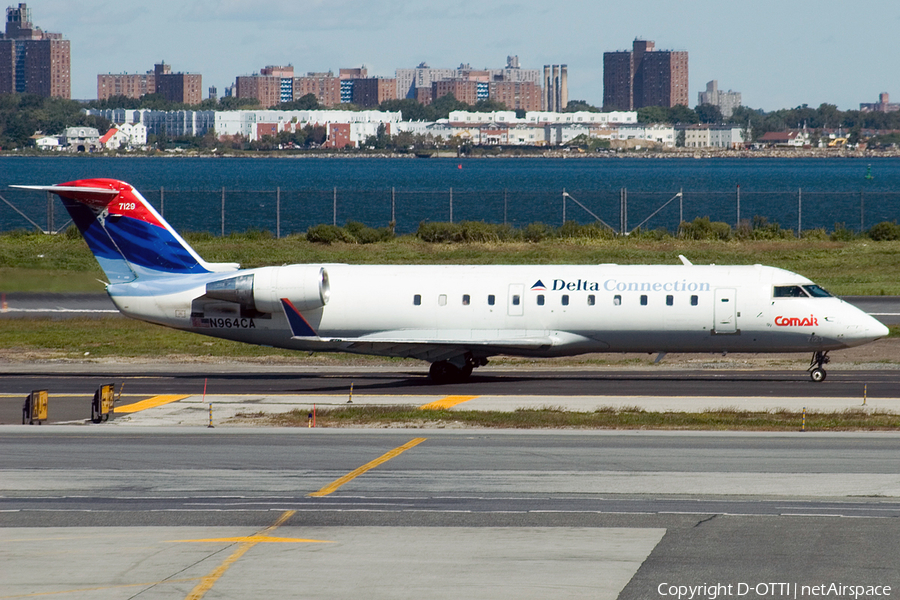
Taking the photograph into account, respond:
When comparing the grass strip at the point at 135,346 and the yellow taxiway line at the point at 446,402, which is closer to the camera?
the yellow taxiway line at the point at 446,402

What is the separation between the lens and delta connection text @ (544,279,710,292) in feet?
108

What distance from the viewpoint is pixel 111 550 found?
16.0 metres

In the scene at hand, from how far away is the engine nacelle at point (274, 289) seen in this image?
109 feet

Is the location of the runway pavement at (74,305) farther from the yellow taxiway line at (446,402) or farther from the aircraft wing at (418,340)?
the yellow taxiway line at (446,402)

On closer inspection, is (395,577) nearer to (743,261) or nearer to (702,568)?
(702,568)

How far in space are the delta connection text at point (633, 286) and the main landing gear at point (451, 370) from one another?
3468 mm

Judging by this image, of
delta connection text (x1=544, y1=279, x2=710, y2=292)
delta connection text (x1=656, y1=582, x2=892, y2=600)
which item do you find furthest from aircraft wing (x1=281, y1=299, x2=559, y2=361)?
delta connection text (x1=656, y1=582, x2=892, y2=600)

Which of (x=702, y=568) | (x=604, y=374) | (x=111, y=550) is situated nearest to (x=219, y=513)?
(x=111, y=550)

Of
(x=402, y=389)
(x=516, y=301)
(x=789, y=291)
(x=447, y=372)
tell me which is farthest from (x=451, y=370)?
(x=789, y=291)

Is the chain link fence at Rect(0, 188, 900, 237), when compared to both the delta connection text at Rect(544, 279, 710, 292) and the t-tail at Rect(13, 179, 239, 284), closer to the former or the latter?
the t-tail at Rect(13, 179, 239, 284)

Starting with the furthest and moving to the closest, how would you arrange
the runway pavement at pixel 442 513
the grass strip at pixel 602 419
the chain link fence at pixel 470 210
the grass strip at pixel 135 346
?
the chain link fence at pixel 470 210, the grass strip at pixel 135 346, the grass strip at pixel 602 419, the runway pavement at pixel 442 513

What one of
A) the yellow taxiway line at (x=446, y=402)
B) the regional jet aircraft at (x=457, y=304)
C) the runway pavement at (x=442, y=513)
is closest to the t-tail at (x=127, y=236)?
the regional jet aircraft at (x=457, y=304)

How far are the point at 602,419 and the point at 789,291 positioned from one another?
28.0 feet

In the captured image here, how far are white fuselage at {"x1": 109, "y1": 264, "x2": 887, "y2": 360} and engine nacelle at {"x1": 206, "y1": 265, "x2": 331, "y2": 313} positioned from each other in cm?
11
